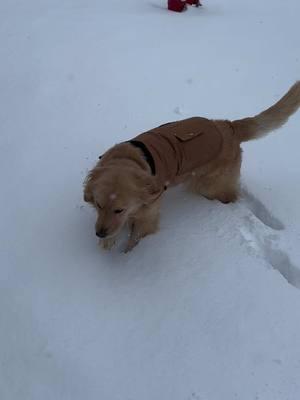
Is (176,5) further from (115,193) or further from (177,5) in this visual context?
(115,193)

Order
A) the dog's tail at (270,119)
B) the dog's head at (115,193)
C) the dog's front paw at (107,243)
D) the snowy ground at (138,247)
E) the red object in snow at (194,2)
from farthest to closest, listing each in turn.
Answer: the red object in snow at (194,2) → the dog's tail at (270,119) → the dog's front paw at (107,243) → the dog's head at (115,193) → the snowy ground at (138,247)

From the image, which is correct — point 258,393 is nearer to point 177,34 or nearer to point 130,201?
point 130,201

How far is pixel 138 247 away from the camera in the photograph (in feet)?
10.7

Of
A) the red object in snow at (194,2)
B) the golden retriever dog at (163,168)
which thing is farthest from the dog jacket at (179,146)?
the red object in snow at (194,2)

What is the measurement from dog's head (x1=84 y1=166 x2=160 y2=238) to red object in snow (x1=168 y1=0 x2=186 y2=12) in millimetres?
4566

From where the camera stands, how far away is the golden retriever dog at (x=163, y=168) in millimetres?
2893

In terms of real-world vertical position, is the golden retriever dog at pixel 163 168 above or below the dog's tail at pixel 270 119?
below

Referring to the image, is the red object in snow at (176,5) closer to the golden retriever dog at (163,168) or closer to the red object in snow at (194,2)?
the red object in snow at (194,2)

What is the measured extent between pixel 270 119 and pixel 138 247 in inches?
58.1

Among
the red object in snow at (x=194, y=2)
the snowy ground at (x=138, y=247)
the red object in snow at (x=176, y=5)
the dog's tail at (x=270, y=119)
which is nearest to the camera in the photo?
the snowy ground at (x=138, y=247)

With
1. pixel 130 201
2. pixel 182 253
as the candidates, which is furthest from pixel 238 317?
pixel 130 201

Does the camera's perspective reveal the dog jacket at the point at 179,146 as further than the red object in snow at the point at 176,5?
No

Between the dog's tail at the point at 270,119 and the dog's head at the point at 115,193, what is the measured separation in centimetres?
102

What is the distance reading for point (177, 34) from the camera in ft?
19.5
